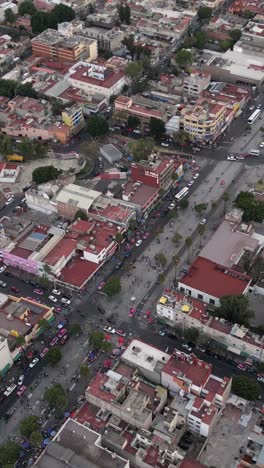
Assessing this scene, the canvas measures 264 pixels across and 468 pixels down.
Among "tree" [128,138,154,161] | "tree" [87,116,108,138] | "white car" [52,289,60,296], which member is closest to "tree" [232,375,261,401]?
"white car" [52,289,60,296]

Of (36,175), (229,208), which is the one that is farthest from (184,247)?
(36,175)

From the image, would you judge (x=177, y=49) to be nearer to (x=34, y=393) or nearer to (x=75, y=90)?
(x=75, y=90)

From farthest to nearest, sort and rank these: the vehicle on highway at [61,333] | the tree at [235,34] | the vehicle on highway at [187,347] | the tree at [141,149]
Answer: the tree at [235,34], the tree at [141,149], the vehicle on highway at [61,333], the vehicle on highway at [187,347]

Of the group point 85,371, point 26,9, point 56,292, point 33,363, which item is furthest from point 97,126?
point 26,9

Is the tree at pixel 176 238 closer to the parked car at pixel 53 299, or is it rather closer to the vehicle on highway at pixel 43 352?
the parked car at pixel 53 299

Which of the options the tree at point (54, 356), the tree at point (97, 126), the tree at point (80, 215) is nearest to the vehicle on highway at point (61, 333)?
the tree at point (54, 356)

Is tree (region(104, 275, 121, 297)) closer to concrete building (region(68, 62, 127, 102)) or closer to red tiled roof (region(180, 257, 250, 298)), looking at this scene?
red tiled roof (region(180, 257, 250, 298))

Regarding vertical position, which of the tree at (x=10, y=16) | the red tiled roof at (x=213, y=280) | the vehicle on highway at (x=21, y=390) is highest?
the tree at (x=10, y=16)
